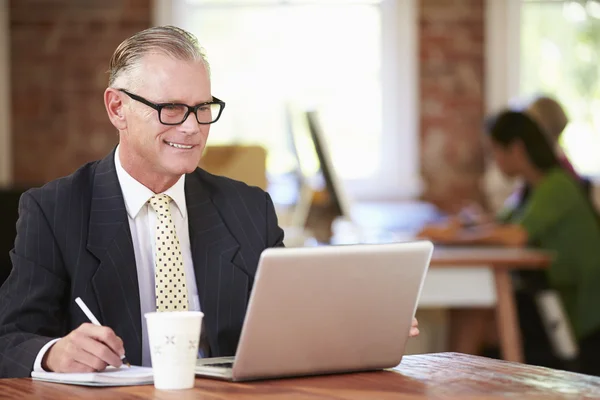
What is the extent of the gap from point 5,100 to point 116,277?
4.44 m

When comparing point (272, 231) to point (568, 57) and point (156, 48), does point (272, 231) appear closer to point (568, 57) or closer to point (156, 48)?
point (156, 48)

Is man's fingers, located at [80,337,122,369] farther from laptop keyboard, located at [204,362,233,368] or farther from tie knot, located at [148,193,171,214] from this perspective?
tie knot, located at [148,193,171,214]

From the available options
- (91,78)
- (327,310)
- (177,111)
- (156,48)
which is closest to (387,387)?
(327,310)

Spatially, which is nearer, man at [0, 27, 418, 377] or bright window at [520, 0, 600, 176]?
man at [0, 27, 418, 377]

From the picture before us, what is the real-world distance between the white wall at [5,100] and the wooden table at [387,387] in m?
4.60

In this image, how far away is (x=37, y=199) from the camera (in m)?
1.85

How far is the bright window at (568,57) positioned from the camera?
6164mm

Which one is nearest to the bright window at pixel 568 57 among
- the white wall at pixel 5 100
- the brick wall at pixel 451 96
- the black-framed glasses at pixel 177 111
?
the brick wall at pixel 451 96

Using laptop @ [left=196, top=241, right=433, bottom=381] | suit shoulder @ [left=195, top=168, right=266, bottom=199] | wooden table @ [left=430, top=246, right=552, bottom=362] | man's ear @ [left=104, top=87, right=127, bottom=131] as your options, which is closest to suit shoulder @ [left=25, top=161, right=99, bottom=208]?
man's ear @ [left=104, top=87, right=127, bottom=131]

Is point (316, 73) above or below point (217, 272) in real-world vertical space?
above

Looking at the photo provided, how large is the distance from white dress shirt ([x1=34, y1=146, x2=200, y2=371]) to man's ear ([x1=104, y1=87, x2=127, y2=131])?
7 centimetres

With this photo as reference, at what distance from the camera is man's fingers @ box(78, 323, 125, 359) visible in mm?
1521

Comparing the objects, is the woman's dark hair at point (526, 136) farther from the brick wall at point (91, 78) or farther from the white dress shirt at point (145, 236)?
the white dress shirt at point (145, 236)

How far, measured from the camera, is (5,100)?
5.99 m
